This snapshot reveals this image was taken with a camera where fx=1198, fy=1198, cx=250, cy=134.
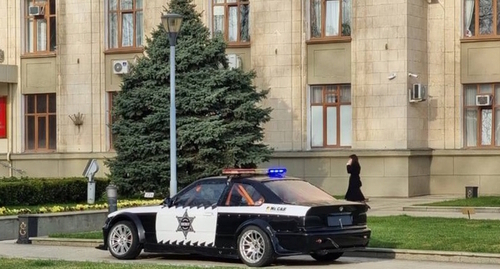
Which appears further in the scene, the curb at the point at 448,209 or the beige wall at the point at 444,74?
the beige wall at the point at 444,74

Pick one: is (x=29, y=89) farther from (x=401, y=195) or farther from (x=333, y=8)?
(x=401, y=195)

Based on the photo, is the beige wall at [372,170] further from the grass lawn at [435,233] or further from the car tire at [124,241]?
the car tire at [124,241]

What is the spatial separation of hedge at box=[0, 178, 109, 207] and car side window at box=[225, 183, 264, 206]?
423 inches

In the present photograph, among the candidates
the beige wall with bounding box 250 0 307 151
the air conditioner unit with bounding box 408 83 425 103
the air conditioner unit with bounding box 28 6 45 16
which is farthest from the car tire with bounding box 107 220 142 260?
the air conditioner unit with bounding box 28 6 45 16

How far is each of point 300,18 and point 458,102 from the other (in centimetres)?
574

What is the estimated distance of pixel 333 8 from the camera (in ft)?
127

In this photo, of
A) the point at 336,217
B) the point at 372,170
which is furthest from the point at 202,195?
the point at 372,170

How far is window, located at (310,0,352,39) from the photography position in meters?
38.4

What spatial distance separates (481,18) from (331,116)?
566 centimetres

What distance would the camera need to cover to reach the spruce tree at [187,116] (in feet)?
104

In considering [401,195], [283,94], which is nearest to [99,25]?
[283,94]

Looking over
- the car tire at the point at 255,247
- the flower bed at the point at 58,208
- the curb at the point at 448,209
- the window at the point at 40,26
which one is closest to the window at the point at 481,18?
the curb at the point at 448,209

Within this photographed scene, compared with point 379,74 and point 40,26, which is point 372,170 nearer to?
point 379,74

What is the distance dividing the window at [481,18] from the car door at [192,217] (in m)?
20.3
